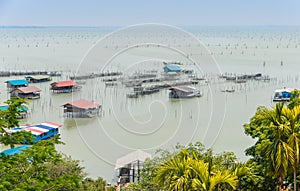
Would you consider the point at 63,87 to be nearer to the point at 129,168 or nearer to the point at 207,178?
the point at 129,168

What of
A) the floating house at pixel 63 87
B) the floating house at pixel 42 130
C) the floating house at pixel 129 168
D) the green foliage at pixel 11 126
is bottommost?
the floating house at pixel 129 168

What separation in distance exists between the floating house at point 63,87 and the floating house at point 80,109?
4.48 meters

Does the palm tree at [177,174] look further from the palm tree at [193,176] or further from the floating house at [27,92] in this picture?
the floating house at [27,92]

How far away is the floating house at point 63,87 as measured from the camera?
63.4 ft

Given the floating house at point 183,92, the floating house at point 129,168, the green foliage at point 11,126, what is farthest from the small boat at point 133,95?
the green foliage at point 11,126

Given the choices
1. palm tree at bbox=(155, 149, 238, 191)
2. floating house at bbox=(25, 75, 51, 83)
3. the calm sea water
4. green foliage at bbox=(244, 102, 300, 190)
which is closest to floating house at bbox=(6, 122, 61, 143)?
the calm sea water

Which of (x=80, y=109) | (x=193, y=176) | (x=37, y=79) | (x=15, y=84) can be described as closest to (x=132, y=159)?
(x=193, y=176)

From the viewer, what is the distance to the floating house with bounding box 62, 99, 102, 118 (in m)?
Answer: 14.8

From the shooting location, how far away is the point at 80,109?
48.5 feet

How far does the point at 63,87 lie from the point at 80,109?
16.9 feet

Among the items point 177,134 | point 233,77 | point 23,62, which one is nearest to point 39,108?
point 177,134

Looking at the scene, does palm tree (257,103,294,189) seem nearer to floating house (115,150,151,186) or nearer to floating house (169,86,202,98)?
floating house (115,150,151,186)

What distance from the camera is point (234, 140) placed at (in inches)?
462

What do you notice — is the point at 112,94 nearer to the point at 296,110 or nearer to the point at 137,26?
the point at 137,26
